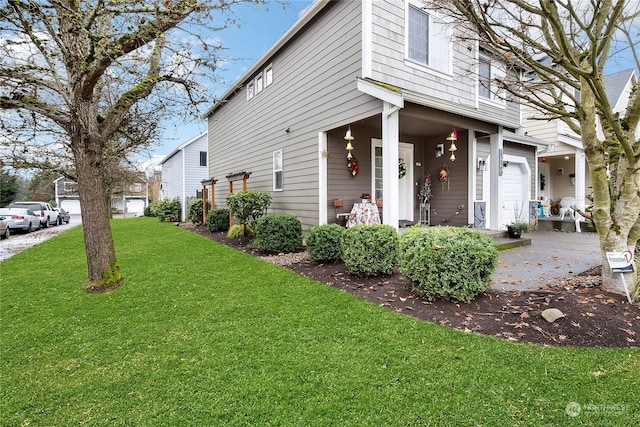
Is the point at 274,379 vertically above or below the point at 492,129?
below

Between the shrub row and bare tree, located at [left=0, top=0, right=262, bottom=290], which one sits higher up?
bare tree, located at [left=0, top=0, right=262, bottom=290]

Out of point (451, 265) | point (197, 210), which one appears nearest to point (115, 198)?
point (197, 210)

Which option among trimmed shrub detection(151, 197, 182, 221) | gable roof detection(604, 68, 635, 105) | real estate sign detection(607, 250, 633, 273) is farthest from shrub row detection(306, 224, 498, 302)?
trimmed shrub detection(151, 197, 182, 221)

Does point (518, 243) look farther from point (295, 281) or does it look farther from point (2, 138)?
point (2, 138)

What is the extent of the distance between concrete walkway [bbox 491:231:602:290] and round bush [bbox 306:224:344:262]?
268cm

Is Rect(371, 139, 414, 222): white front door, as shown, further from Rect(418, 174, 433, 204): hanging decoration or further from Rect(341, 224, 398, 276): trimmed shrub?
Rect(341, 224, 398, 276): trimmed shrub

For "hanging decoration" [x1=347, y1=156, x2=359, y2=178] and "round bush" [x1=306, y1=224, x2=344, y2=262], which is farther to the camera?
"hanging decoration" [x1=347, y1=156, x2=359, y2=178]

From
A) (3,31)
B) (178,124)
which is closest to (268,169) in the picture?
(178,124)

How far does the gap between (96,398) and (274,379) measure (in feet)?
4.15

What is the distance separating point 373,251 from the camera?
5.03 meters

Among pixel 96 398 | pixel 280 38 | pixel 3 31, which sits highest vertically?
pixel 280 38

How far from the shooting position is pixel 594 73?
123 inches
